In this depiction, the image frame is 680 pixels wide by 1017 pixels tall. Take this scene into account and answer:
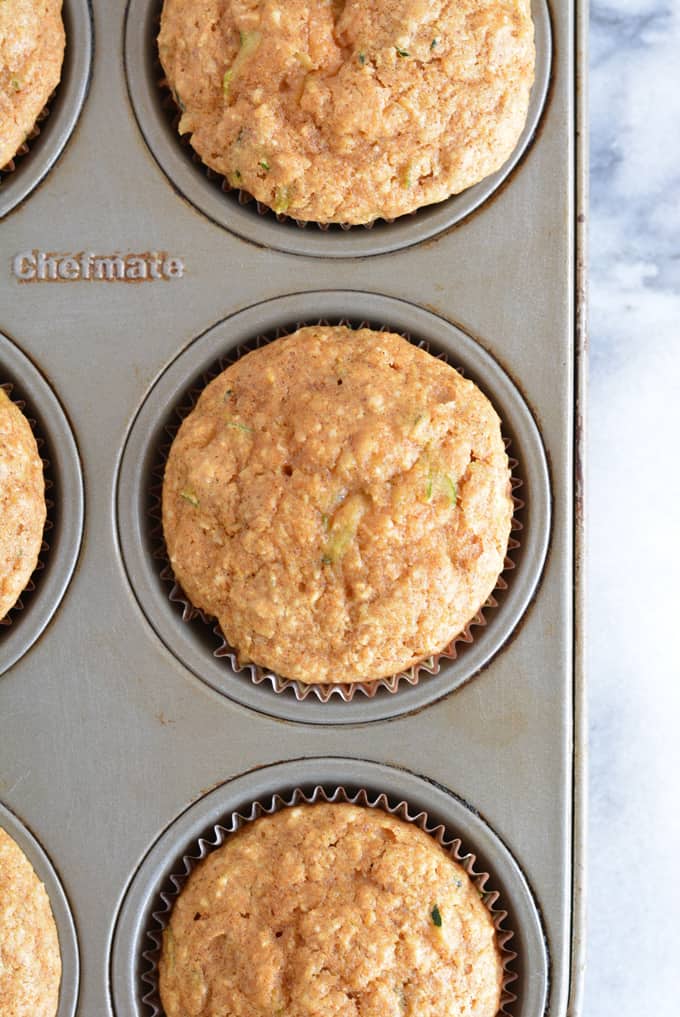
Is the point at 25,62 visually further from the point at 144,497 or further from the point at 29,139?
the point at 144,497

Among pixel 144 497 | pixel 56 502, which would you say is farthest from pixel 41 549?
pixel 144 497

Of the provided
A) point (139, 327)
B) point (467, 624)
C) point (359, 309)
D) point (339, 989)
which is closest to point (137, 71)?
point (139, 327)

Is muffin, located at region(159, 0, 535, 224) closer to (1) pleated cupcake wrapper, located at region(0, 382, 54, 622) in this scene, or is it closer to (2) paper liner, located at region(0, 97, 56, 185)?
(2) paper liner, located at region(0, 97, 56, 185)

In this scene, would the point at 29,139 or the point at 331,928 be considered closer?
the point at 331,928

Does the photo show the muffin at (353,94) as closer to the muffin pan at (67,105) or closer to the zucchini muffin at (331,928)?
the muffin pan at (67,105)

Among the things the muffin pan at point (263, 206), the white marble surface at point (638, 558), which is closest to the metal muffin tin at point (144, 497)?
the muffin pan at point (263, 206)

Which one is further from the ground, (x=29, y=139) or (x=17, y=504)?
(x=29, y=139)

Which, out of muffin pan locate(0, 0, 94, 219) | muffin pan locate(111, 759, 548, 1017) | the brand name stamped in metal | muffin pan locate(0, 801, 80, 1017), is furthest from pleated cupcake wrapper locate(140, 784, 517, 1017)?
muffin pan locate(0, 0, 94, 219)

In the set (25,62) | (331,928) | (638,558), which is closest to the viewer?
(331,928)
